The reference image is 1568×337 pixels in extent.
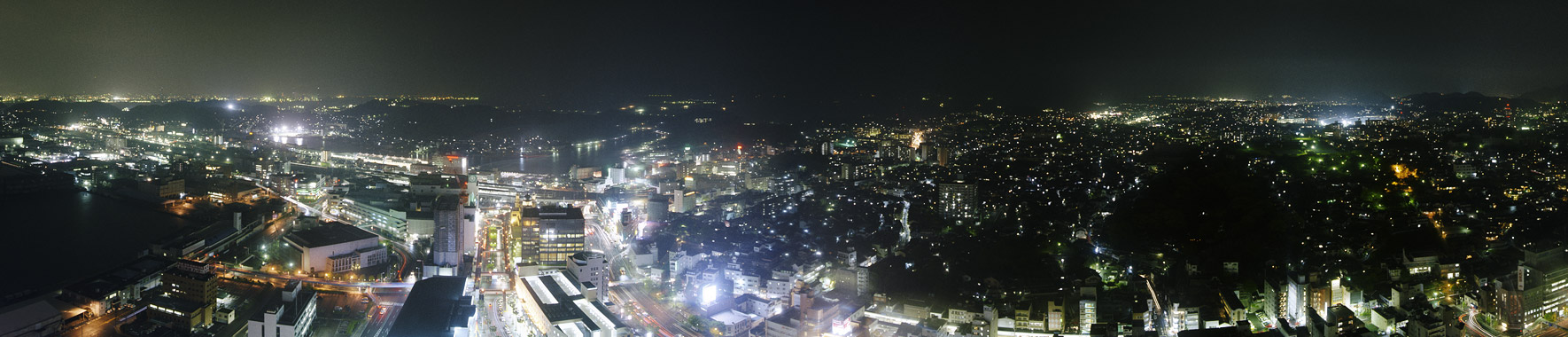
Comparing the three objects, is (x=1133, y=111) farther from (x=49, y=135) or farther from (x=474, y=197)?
(x=49, y=135)

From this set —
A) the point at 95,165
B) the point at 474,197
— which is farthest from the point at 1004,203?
the point at 95,165

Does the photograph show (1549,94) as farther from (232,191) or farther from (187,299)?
(232,191)

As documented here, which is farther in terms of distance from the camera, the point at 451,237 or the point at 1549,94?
the point at 1549,94

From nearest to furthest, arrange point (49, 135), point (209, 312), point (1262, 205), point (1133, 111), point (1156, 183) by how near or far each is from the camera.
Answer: point (209, 312)
point (1262, 205)
point (1156, 183)
point (49, 135)
point (1133, 111)

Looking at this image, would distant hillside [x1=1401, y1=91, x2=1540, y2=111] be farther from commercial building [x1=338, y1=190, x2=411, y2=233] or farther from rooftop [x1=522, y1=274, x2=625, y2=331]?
commercial building [x1=338, y1=190, x2=411, y2=233]

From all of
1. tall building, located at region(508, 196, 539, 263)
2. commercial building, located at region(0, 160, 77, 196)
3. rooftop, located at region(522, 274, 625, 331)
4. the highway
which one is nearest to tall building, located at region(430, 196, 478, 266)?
tall building, located at region(508, 196, 539, 263)

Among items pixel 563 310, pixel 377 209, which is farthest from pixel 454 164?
pixel 563 310
